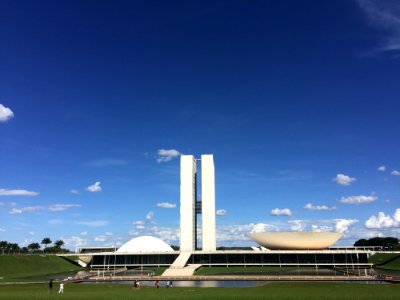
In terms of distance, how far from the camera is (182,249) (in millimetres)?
85188

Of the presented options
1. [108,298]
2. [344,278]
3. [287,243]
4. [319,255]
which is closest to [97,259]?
[287,243]

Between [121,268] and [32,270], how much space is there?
19.0 m

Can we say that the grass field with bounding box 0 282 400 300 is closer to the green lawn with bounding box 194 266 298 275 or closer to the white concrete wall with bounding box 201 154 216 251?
the green lawn with bounding box 194 266 298 275

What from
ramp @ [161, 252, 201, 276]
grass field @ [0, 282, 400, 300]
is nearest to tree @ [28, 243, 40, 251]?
ramp @ [161, 252, 201, 276]

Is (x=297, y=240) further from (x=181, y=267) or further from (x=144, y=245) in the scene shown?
(x=144, y=245)

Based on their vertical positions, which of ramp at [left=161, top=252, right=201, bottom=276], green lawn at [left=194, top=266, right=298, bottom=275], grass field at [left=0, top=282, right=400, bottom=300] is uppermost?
ramp at [left=161, top=252, right=201, bottom=276]

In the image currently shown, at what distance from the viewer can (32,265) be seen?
68312 mm

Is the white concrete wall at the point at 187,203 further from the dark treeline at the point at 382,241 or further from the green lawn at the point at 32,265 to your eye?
the dark treeline at the point at 382,241

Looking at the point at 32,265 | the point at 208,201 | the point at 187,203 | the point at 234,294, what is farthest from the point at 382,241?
the point at 234,294

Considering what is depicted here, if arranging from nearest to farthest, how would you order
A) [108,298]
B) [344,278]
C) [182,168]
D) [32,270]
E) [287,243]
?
1. [108,298]
2. [344,278]
3. [32,270]
4. [287,243]
5. [182,168]

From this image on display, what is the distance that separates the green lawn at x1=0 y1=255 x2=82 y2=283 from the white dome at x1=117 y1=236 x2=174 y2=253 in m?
12.3

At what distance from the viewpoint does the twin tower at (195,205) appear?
86.3 meters

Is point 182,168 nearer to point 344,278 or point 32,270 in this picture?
point 32,270

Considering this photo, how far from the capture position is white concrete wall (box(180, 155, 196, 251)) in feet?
283
